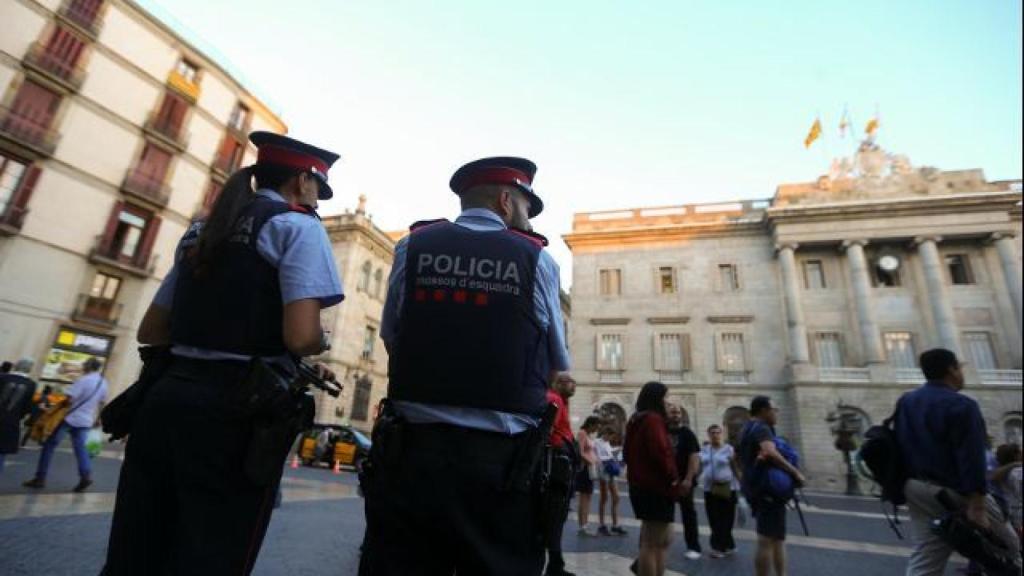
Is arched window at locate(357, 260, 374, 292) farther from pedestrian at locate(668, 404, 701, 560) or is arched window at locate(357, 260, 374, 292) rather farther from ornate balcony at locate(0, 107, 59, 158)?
pedestrian at locate(668, 404, 701, 560)

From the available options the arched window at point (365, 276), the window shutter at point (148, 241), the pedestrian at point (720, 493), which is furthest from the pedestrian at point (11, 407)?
the arched window at point (365, 276)

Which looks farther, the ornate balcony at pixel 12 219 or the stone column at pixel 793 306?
the stone column at pixel 793 306

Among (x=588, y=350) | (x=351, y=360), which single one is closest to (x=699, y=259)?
(x=588, y=350)

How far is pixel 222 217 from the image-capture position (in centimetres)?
176

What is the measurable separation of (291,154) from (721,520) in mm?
6738

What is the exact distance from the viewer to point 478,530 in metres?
1.42

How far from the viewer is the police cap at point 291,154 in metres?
2.08

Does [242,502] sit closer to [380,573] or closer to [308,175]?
[380,573]

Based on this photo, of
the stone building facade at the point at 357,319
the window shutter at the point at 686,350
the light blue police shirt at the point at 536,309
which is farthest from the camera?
the stone building facade at the point at 357,319

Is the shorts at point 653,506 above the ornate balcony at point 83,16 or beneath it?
beneath

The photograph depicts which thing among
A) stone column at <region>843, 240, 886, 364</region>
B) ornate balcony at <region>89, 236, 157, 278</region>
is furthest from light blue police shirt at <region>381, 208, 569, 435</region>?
stone column at <region>843, 240, 886, 364</region>

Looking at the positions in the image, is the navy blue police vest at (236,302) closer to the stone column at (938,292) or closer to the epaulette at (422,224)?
the epaulette at (422,224)

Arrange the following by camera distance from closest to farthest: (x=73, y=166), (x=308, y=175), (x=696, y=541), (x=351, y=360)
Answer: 1. (x=308, y=175)
2. (x=696, y=541)
3. (x=73, y=166)
4. (x=351, y=360)

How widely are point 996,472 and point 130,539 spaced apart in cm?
935
